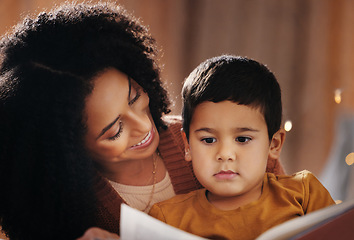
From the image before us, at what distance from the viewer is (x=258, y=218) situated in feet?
2.50

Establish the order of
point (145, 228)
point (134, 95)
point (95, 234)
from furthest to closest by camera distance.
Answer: point (134, 95) → point (95, 234) → point (145, 228)

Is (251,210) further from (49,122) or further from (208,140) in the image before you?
(49,122)

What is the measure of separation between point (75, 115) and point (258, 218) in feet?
1.21

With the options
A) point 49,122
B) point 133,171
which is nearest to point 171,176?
point 133,171

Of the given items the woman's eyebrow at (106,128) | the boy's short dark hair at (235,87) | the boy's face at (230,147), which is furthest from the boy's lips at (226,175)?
the woman's eyebrow at (106,128)

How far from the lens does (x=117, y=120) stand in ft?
2.56

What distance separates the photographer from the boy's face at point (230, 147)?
2.44 feet

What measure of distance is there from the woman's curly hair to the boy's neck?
23 centimetres

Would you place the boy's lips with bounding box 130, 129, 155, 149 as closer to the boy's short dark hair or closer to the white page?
the boy's short dark hair

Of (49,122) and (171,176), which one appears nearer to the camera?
(49,122)

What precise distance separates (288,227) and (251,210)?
143mm

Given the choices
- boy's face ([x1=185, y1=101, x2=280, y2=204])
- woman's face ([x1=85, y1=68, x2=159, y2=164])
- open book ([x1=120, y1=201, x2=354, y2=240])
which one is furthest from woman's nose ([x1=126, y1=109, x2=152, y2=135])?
open book ([x1=120, y1=201, x2=354, y2=240])

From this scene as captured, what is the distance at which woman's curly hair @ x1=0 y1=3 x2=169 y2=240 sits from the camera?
0.72 meters

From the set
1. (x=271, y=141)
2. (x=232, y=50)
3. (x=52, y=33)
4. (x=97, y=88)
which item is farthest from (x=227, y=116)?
(x=232, y=50)
